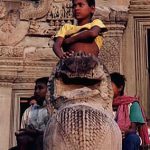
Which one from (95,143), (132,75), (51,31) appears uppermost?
(51,31)

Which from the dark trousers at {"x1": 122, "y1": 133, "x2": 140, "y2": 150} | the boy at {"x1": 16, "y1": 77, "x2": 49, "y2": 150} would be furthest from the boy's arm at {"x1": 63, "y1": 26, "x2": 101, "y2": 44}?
the dark trousers at {"x1": 122, "y1": 133, "x2": 140, "y2": 150}

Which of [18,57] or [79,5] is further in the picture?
[18,57]

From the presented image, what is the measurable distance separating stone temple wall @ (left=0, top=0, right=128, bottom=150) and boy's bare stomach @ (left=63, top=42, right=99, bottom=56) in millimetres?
3308

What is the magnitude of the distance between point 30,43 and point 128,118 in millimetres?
4320

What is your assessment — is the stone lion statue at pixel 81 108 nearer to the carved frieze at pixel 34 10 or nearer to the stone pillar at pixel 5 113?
the stone pillar at pixel 5 113

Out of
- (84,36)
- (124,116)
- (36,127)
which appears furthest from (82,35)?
(36,127)

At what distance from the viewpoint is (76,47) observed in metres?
5.57

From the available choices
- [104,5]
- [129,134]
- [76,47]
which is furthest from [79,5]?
[104,5]

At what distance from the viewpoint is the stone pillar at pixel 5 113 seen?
9031 mm

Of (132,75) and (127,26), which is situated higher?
(127,26)

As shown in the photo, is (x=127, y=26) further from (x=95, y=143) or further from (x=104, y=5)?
(x=95, y=143)

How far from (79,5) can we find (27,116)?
158 centimetres

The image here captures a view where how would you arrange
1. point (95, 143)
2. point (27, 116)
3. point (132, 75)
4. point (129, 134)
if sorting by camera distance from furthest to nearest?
point (132, 75) → point (27, 116) → point (129, 134) → point (95, 143)

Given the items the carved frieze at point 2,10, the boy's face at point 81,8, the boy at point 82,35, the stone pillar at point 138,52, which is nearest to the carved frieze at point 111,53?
the stone pillar at point 138,52
